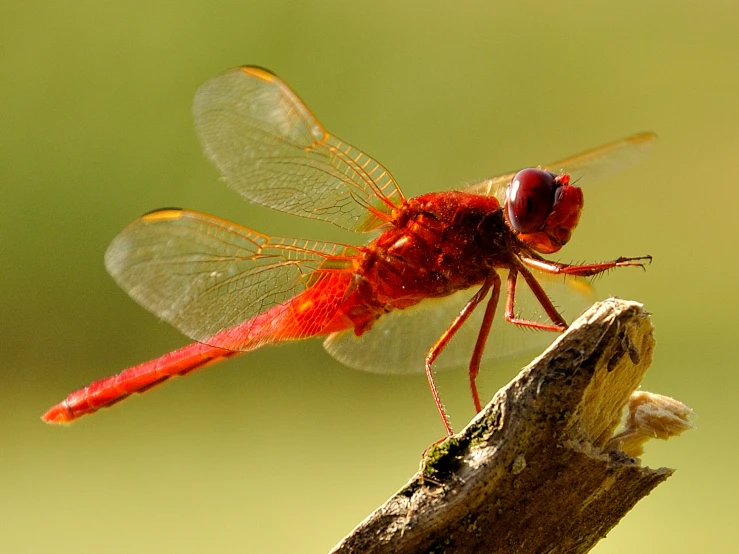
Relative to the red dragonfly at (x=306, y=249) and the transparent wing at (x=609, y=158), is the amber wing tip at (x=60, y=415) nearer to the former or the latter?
the red dragonfly at (x=306, y=249)

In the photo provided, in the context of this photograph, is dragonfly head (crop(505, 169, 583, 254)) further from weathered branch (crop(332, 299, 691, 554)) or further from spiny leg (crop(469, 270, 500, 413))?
weathered branch (crop(332, 299, 691, 554))

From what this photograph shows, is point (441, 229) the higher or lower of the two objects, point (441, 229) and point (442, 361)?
the higher

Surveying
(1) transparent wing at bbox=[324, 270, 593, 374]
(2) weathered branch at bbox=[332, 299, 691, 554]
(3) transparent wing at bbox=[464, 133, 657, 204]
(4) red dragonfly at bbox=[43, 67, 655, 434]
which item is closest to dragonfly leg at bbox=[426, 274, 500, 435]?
(4) red dragonfly at bbox=[43, 67, 655, 434]

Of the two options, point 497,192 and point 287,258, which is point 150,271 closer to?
point 287,258

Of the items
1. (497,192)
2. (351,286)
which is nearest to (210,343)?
(351,286)

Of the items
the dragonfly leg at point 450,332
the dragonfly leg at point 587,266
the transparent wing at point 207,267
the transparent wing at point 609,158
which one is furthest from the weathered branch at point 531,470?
the transparent wing at point 609,158

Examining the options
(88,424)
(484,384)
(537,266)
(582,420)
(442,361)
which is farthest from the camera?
(88,424)

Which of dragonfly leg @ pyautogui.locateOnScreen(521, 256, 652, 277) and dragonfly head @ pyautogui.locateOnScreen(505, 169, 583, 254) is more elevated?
dragonfly head @ pyautogui.locateOnScreen(505, 169, 583, 254)
